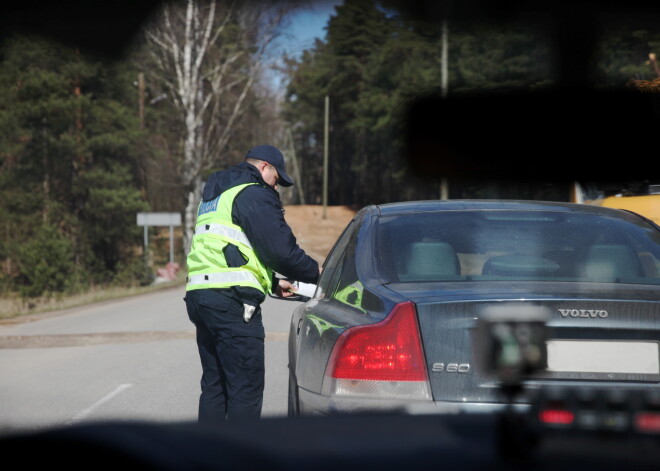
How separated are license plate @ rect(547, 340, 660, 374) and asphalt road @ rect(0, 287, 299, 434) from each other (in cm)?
152

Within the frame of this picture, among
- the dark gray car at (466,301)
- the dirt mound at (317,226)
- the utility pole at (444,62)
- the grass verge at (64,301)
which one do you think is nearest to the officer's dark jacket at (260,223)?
the dark gray car at (466,301)

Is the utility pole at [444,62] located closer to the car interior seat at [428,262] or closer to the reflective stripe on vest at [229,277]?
the reflective stripe on vest at [229,277]

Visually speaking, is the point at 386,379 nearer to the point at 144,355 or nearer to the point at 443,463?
the point at 443,463

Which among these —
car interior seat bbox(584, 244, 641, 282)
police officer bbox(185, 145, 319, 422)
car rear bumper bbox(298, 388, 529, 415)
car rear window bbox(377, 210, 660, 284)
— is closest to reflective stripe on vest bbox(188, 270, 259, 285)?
police officer bbox(185, 145, 319, 422)

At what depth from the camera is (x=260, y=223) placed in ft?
17.0

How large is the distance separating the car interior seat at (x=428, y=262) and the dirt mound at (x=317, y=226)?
40247 millimetres

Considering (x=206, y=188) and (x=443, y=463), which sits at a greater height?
(x=206, y=188)

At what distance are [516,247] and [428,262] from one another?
0.44m

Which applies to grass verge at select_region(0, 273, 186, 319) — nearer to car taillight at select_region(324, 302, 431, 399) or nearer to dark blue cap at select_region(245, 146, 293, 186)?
dark blue cap at select_region(245, 146, 293, 186)

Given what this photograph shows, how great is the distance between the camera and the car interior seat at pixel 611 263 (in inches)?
166

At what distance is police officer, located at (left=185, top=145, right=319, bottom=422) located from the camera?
515 cm

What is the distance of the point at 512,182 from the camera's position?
1682 inches

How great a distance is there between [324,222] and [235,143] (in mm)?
16869

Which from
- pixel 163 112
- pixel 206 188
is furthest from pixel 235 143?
pixel 206 188
